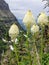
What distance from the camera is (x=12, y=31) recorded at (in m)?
2.21

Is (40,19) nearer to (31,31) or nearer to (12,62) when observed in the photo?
(31,31)

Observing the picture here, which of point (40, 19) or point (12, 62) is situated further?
point (12, 62)

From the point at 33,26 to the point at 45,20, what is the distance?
0.13 m

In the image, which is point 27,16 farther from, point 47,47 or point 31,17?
point 47,47

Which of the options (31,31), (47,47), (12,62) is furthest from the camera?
(47,47)

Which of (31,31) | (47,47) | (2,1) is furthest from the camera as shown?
(2,1)

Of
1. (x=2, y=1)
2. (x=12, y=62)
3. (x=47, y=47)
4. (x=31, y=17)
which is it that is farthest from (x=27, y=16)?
(x=2, y=1)

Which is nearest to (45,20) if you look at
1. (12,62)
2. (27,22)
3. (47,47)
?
(27,22)

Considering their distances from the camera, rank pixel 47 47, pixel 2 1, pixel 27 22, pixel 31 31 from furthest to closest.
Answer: pixel 2 1 < pixel 47 47 < pixel 31 31 < pixel 27 22

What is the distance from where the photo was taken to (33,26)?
2359mm

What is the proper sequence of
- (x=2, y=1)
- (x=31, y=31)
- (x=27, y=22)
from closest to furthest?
(x=27, y=22) < (x=31, y=31) < (x=2, y=1)

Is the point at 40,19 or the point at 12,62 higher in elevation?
the point at 40,19

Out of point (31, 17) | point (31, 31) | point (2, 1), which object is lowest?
point (2, 1)

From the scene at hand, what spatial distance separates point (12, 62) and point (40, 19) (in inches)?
115
